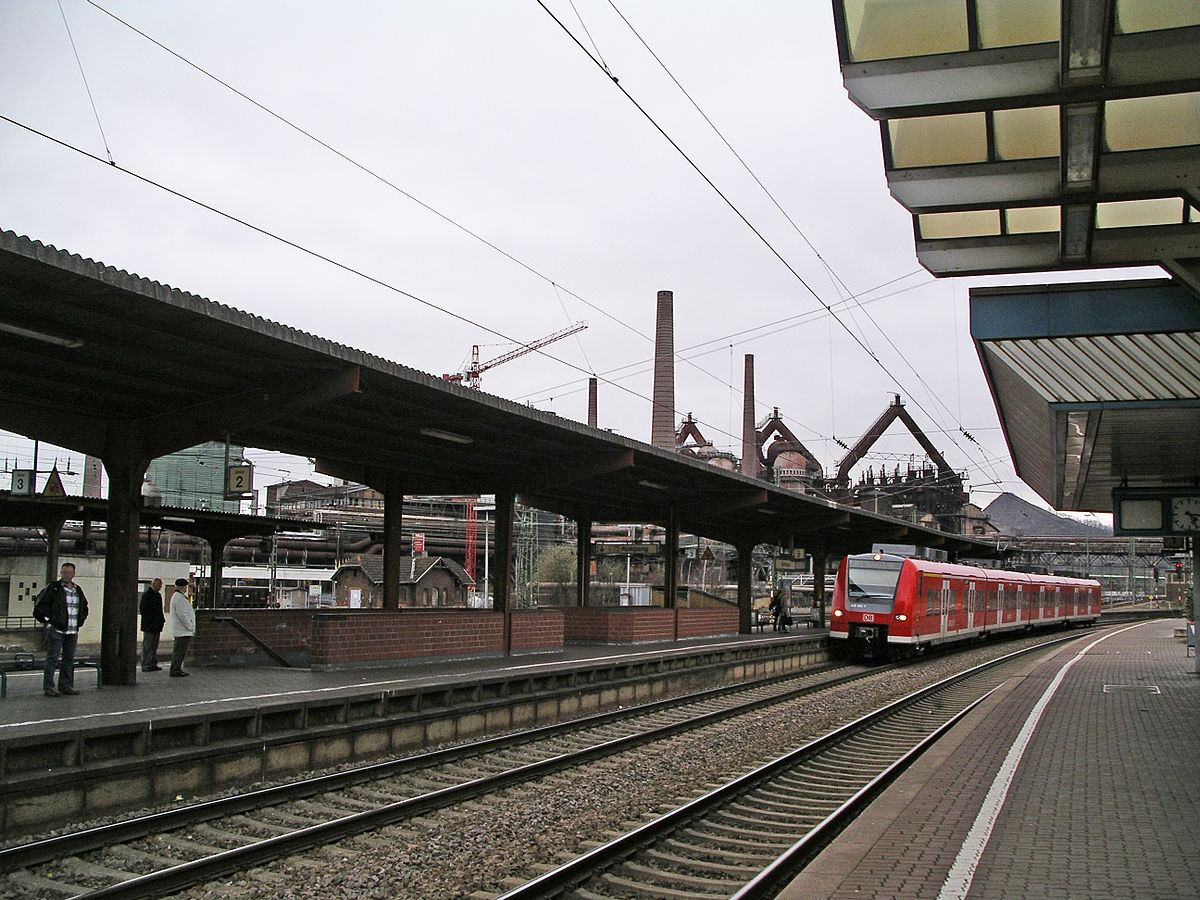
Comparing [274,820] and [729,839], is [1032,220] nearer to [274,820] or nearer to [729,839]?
[729,839]

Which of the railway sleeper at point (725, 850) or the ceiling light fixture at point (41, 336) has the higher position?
the ceiling light fixture at point (41, 336)

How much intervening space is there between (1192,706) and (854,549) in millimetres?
27480

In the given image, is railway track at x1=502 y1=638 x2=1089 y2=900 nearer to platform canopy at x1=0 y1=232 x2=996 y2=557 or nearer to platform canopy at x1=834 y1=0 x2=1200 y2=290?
platform canopy at x1=834 y1=0 x2=1200 y2=290

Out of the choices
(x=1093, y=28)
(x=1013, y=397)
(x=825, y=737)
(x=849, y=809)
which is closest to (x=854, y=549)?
(x=1013, y=397)

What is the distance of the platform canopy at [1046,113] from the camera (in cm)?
659

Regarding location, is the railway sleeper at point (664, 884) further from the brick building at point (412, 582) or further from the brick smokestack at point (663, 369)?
the brick smokestack at point (663, 369)

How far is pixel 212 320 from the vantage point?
9.62 m

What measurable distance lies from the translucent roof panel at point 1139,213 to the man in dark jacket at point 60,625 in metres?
10.5

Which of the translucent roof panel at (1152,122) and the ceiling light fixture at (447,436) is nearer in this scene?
the translucent roof panel at (1152,122)

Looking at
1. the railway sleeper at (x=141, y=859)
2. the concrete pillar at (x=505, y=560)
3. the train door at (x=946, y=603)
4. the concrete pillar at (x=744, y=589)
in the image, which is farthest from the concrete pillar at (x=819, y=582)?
the railway sleeper at (x=141, y=859)

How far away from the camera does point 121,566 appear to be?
12617 millimetres

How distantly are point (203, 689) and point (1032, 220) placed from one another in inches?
398

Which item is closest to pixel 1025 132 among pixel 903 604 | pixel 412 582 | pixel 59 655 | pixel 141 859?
pixel 141 859

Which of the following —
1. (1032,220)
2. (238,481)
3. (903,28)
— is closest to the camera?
(903,28)
